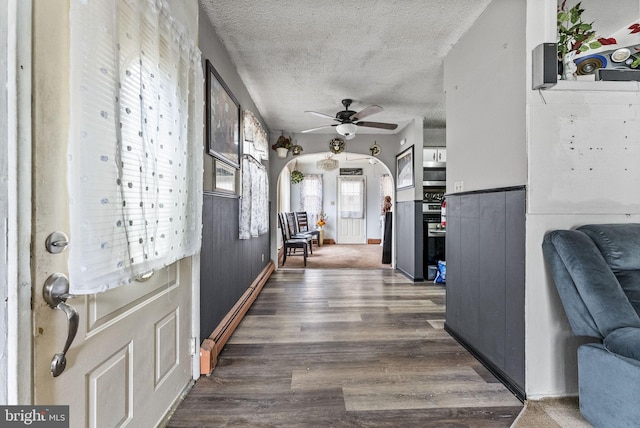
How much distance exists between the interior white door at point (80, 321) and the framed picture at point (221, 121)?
116 centimetres

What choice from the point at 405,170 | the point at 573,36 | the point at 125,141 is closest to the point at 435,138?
the point at 405,170

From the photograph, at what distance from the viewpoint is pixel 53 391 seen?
0.79 meters

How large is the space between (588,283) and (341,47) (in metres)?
2.44

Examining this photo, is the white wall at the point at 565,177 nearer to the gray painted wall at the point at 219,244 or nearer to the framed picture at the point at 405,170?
the gray painted wall at the point at 219,244

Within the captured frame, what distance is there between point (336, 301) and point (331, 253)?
3.70 metres

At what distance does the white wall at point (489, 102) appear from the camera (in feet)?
5.59

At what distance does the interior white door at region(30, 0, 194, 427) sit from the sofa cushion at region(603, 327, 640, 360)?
6.86 feet

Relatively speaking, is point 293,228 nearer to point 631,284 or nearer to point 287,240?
point 287,240

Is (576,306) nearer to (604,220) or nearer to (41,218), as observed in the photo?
(604,220)

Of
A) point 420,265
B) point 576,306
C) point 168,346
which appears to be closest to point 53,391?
point 168,346

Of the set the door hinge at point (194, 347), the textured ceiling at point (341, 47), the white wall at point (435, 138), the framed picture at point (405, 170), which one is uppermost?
the textured ceiling at point (341, 47)

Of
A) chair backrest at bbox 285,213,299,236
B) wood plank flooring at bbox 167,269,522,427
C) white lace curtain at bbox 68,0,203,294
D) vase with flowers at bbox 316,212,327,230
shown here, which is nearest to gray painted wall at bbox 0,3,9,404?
white lace curtain at bbox 68,0,203,294

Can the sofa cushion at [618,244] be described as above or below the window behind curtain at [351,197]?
below

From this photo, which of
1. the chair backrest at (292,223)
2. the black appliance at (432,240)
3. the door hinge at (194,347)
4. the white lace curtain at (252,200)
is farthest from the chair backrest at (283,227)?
the door hinge at (194,347)
